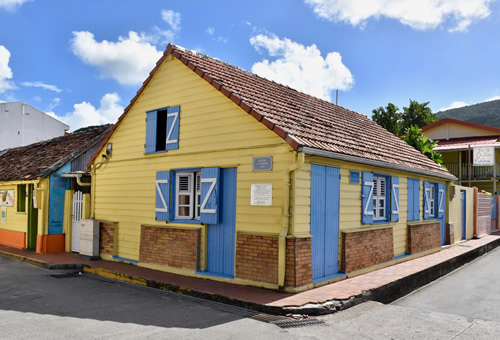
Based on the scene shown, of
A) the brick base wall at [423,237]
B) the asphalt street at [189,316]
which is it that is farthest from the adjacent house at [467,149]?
the asphalt street at [189,316]

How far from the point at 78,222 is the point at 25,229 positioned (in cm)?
259

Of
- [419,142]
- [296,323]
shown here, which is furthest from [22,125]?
[296,323]

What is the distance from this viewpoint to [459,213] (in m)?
17.1

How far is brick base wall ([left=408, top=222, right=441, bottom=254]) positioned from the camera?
1249 cm

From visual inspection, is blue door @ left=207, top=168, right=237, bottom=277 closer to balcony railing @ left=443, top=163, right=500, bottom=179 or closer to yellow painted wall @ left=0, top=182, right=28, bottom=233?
yellow painted wall @ left=0, top=182, right=28, bottom=233

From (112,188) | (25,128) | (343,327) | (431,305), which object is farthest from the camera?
(25,128)

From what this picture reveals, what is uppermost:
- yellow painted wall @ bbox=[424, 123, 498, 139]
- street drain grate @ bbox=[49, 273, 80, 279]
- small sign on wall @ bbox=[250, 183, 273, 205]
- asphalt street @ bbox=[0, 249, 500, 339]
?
yellow painted wall @ bbox=[424, 123, 498, 139]

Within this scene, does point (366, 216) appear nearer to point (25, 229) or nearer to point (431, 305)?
point (431, 305)

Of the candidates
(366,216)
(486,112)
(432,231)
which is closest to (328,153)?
(366,216)

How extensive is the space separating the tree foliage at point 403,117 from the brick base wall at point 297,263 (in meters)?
43.1

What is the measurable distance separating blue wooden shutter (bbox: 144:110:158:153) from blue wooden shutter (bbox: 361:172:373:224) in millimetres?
5526

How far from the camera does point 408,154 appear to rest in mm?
13961

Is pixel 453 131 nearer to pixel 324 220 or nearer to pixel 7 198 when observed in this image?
pixel 324 220

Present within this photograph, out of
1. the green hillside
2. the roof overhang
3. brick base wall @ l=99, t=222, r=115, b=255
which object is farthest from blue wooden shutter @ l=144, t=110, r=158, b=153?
the green hillside
